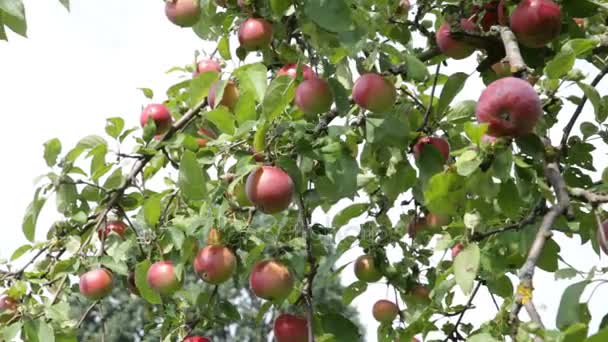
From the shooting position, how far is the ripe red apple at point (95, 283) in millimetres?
2416

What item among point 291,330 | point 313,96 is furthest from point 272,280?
point 313,96

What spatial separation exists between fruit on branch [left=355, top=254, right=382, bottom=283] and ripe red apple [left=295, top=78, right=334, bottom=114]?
2.43 ft

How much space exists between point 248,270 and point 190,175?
48cm

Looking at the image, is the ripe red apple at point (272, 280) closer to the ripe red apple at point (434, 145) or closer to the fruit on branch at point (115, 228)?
the ripe red apple at point (434, 145)

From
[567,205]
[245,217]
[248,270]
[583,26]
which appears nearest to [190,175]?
[248,270]

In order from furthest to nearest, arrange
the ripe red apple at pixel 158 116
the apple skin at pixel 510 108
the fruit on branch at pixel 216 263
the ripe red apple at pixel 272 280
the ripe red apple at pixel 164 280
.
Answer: the ripe red apple at pixel 158 116, the ripe red apple at pixel 164 280, the fruit on branch at pixel 216 263, the ripe red apple at pixel 272 280, the apple skin at pixel 510 108

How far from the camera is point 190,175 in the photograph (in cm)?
184

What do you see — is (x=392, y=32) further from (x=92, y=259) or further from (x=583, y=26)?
(x=92, y=259)

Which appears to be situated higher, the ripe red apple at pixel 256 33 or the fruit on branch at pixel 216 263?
the ripe red apple at pixel 256 33

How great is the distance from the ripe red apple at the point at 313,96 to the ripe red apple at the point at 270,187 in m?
0.17

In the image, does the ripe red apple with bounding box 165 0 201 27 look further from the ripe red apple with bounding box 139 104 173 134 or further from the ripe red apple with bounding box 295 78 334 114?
the ripe red apple with bounding box 295 78 334 114

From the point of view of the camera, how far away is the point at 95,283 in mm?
2414

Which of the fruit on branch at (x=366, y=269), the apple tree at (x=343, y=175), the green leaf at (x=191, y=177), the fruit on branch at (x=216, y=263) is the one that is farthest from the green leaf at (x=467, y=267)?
the fruit on branch at (x=366, y=269)

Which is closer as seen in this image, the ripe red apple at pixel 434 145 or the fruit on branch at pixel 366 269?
the ripe red apple at pixel 434 145
